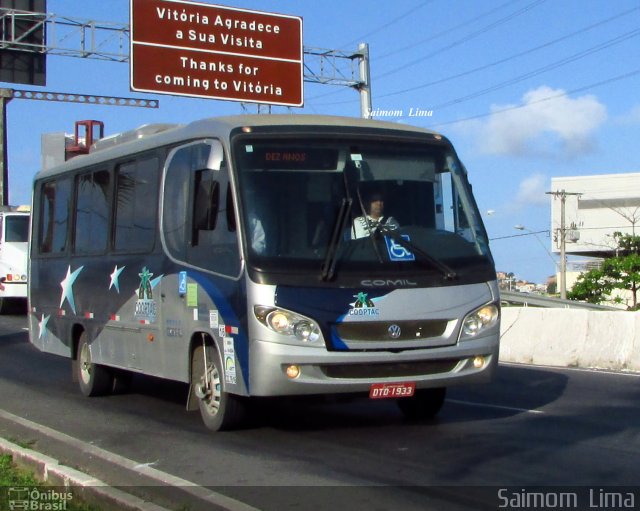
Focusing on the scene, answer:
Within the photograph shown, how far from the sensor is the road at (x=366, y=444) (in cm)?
714

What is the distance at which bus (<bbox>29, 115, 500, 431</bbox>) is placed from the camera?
8594 millimetres

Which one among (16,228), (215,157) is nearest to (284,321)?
(215,157)

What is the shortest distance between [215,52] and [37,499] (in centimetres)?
1617

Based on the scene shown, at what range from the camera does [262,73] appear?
22250mm

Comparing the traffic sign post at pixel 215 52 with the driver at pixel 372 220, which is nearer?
the driver at pixel 372 220

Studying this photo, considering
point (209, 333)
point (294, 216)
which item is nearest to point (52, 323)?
point (209, 333)

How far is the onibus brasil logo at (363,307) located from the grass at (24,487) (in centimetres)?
293

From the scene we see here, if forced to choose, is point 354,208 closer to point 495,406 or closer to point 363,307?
point 363,307

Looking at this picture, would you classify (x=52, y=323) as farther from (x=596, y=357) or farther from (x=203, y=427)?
(x=596, y=357)

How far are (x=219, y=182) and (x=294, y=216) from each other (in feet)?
2.78

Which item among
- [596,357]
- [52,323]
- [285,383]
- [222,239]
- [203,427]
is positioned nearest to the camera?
[285,383]

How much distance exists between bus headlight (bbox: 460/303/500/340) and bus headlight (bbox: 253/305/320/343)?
1479mm

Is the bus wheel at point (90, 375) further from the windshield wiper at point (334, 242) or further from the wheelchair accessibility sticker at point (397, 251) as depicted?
the wheelchair accessibility sticker at point (397, 251)

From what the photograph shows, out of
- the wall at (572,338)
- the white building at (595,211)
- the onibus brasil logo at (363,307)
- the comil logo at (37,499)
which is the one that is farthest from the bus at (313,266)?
the white building at (595,211)
